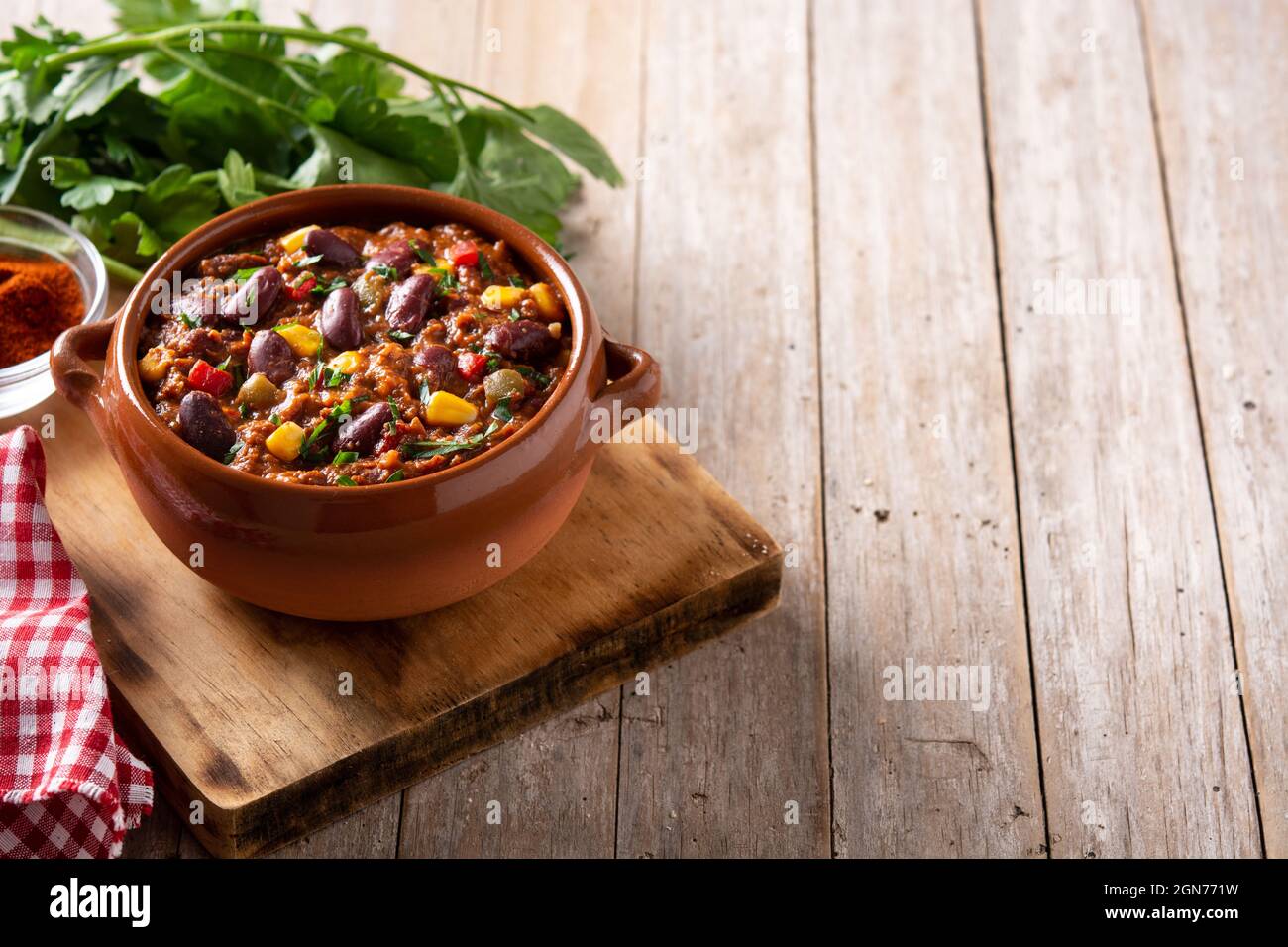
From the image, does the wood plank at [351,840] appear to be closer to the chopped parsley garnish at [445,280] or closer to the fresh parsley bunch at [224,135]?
the chopped parsley garnish at [445,280]

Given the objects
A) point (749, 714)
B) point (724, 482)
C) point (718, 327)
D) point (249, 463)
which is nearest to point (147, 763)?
point (249, 463)

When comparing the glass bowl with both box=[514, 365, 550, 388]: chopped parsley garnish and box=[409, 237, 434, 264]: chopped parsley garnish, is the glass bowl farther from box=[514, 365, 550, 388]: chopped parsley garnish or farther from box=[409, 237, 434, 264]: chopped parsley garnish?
box=[514, 365, 550, 388]: chopped parsley garnish

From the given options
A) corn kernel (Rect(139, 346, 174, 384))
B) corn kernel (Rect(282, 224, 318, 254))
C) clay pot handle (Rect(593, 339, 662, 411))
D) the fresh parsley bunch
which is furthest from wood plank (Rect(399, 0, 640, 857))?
corn kernel (Rect(282, 224, 318, 254))

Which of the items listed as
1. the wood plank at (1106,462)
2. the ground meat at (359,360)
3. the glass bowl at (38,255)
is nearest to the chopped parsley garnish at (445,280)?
the ground meat at (359,360)

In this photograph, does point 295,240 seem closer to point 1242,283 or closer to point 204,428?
point 204,428

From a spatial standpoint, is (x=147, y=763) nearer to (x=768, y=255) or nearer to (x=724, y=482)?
(x=724, y=482)

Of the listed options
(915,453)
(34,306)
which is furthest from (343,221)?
(915,453)

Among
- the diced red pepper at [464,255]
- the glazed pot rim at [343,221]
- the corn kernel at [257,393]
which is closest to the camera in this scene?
the glazed pot rim at [343,221]
